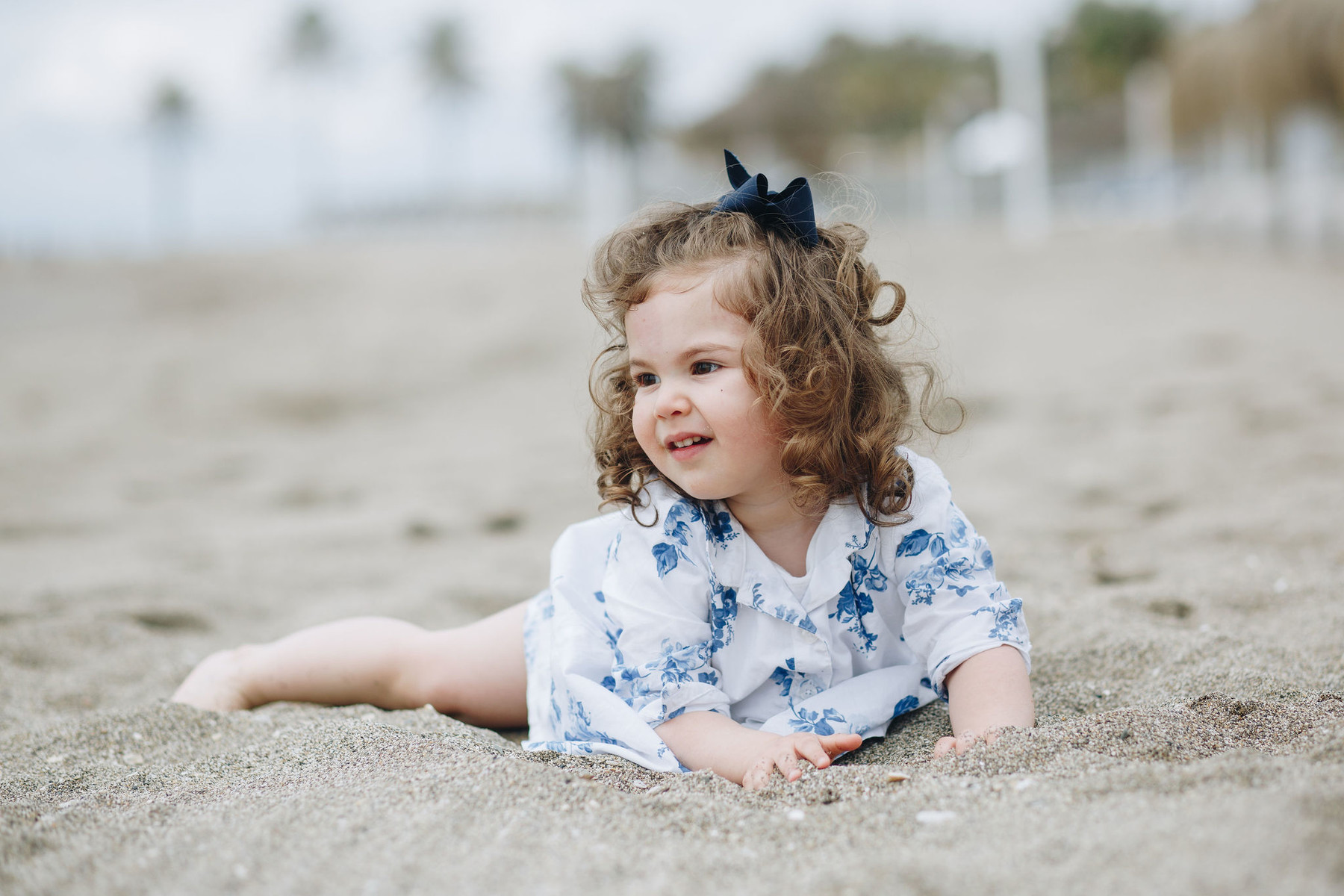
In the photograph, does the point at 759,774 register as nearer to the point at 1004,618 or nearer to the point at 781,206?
the point at 1004,618

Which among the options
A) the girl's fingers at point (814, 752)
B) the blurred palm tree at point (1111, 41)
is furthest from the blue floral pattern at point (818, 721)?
the blurred palm tree at point (1111, 41)

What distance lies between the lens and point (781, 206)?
1.96 metres

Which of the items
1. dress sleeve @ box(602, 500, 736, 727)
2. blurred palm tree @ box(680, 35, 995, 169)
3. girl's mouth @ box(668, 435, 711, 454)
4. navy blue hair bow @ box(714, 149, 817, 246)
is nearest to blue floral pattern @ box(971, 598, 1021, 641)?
dress sleeve @ box(602, 500, 736, 727)

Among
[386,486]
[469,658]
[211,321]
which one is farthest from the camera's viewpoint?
[211,321]

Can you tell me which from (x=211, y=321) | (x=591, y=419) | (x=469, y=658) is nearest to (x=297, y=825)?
(x=469, y=658)

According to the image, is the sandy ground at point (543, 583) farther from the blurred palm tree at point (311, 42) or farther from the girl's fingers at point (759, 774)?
the blurred palm tree at point (311, 42)

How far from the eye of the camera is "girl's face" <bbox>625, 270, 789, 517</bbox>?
1818 millimetres

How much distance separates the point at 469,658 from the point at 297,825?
32.3 inches

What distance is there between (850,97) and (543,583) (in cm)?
4403

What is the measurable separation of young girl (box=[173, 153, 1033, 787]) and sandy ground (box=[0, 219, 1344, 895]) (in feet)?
0.44

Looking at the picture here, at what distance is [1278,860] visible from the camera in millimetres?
1099

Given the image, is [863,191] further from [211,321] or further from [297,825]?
[211,321]

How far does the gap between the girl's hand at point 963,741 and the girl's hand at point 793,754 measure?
13 cm

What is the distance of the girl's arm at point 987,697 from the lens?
69.0 inches
